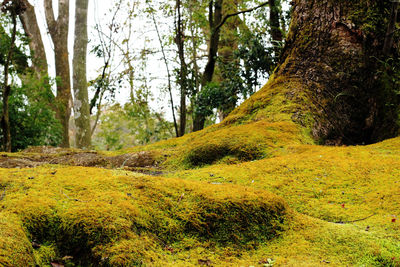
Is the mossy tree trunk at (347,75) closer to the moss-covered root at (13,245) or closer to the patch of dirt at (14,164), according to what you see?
the patch of dirt at (14,164)

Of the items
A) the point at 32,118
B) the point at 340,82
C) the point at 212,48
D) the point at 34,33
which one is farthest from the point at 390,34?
the point at 34,33

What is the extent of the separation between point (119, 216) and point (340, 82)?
4662mm

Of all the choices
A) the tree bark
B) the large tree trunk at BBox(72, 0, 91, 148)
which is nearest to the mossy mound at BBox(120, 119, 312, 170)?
the large tree trunk at BBox(72, 0, 91, 148)

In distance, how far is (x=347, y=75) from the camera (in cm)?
554

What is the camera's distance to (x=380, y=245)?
2.20m

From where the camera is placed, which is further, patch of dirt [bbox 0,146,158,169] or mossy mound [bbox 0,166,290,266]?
patch of dirt [bbox 0,146,158,169]

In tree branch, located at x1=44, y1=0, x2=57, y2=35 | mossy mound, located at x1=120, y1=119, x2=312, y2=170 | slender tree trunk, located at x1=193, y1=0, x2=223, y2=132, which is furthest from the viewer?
tree branch, located at x1=44, y1=0, x2=57, y2=35

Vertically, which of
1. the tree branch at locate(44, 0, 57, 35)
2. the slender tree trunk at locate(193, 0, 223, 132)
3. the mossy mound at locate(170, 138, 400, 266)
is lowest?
the mossy mound at locate(170, 138, 400, 266)

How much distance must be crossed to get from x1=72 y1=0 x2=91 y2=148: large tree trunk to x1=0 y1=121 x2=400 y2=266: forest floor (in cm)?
881

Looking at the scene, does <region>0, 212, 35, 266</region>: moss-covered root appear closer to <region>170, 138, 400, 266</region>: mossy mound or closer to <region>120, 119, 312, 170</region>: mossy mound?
<region>170, 138, 400, 266</region>: mossy mound

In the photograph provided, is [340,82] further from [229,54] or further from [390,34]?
[229,54]

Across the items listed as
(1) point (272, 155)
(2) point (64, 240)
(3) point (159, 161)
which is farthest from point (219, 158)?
(2) point (64, 240)

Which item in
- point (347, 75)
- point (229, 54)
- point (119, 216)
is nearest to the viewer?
point (119, 216)

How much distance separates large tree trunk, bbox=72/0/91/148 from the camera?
1134 cm
